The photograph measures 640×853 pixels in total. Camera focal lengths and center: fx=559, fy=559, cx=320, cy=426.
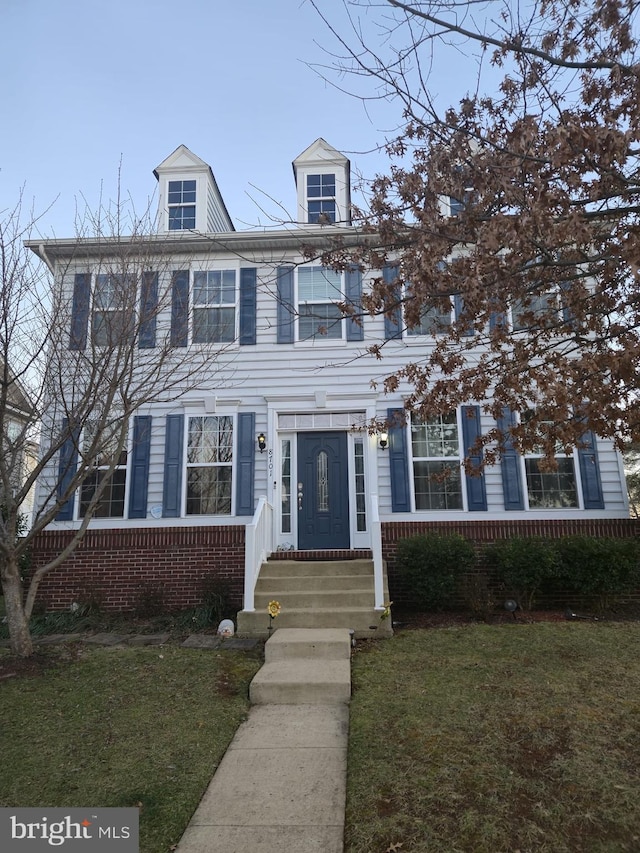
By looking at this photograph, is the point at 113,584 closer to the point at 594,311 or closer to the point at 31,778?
the point at 31,778

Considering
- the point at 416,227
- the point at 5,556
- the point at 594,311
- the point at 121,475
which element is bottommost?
the point at 5,556

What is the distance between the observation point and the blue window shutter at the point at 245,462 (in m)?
9.55

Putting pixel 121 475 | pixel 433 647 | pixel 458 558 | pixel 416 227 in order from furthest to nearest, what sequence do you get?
pixel 121 475, pixel 458 558, pixel 433 647, pixel 416 227

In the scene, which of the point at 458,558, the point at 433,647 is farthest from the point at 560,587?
the point at 433,647

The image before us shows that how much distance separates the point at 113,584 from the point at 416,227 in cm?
749

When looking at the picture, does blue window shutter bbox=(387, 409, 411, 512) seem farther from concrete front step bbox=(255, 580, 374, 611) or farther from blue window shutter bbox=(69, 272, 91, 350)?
blue window shutter bbox=(69, 272, 91, 350)

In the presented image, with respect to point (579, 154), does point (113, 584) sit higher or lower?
lower

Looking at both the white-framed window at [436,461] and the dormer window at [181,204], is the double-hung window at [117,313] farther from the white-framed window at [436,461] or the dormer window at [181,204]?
the white-framed window at [436,461]

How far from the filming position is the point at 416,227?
423cm

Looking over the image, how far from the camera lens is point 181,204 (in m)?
11.1

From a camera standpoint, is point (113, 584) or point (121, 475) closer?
point (113, 584)

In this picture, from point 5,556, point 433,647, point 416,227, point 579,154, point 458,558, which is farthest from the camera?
point 458,558

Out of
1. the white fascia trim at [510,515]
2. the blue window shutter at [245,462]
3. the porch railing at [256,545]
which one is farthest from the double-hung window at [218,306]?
the white fascia trim at [510,515]

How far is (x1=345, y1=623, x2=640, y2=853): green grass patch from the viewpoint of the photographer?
2883 mm
